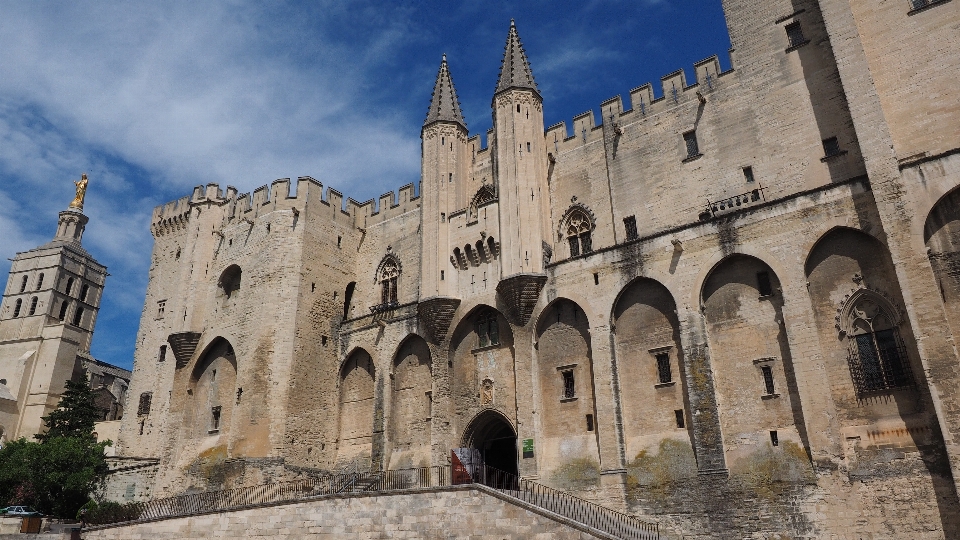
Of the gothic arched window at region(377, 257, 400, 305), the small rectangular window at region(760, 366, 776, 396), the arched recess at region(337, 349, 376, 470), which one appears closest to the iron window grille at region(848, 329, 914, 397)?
the small rectangular window at region(760, 366, 776, 396)

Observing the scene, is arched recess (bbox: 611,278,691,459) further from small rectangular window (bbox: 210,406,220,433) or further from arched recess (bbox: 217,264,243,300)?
arched recess (bbox: 217,264,243,300)

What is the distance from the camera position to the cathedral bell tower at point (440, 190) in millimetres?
26234

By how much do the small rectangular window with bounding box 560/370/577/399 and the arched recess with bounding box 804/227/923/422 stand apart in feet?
25.4

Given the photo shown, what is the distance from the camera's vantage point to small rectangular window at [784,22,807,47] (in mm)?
23047

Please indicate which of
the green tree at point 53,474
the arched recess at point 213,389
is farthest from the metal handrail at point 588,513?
the green tree at point 53,474

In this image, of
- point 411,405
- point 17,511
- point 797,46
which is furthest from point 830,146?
point 17,511

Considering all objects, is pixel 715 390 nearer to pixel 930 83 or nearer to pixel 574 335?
pixel 574 335

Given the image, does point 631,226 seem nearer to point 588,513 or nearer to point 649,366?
point 649,366

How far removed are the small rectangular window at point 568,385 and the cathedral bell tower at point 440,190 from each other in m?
5.29

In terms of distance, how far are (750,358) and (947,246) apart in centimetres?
561

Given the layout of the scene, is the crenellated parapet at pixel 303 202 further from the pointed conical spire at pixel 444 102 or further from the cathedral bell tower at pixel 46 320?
the cathedral bell tower at pixel 46 320

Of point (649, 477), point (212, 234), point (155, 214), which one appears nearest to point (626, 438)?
point (649, 477)

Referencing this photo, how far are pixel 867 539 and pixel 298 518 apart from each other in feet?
51.3

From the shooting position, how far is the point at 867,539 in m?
16.3
